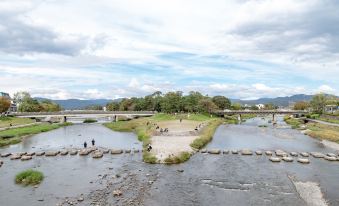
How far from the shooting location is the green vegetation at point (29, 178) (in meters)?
41.6

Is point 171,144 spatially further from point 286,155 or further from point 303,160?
point 303,160

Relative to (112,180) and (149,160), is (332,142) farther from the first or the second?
(112,180)

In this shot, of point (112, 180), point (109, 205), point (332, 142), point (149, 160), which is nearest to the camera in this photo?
point (109, 205)

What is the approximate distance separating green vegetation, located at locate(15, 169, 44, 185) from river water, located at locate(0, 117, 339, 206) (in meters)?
0.87

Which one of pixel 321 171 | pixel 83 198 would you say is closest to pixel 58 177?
pixel 83 198

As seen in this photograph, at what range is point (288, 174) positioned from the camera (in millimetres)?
44219

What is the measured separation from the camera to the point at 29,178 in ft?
138

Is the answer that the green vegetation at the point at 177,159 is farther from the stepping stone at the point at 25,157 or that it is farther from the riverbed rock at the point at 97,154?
the stepping stone at the point at 25,157

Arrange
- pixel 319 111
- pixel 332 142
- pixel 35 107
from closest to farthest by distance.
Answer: pixel 332 142 → pixel 319 111 → pixel 35 107

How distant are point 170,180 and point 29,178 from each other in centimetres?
1718

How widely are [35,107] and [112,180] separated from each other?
479ft

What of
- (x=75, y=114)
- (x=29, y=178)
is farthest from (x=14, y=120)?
(x=29, y=178)

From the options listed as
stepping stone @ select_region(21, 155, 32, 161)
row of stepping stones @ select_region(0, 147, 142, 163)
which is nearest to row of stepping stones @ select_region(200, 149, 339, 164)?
row of stepping stones @ select_region(0, 147, 142, 163)

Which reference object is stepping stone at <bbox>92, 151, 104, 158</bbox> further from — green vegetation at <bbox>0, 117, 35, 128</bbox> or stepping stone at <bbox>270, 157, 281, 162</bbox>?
green vegetation at <bbox>0, 117, 35, 128</bbox>
